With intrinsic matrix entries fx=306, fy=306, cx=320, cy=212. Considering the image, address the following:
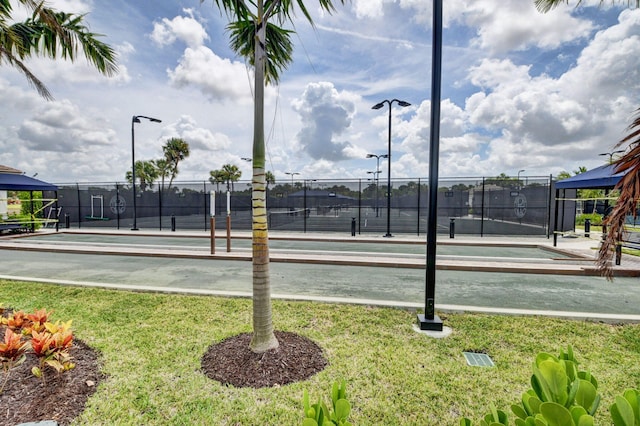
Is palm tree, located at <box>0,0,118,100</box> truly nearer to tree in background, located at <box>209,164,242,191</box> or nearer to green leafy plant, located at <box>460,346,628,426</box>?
green leafy plant, located at <box>460,346,628,426</box>

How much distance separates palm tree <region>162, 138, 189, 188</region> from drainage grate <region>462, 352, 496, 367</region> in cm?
4923

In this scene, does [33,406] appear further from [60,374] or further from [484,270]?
[484,270]

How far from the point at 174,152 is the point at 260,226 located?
49.3m

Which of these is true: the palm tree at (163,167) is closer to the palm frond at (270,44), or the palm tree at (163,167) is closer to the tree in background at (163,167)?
the tree in background at (163,167)

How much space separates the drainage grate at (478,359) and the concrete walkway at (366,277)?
4.51 feet

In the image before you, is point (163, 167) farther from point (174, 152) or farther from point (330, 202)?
point (330, 202)

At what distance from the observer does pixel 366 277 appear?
7555 mm

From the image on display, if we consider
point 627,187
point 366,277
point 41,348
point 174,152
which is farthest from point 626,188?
point 174,152

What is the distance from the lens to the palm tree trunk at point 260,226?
134 inches

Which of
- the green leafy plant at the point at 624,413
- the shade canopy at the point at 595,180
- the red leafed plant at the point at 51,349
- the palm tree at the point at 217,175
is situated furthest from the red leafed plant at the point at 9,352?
the palm tree at the point at 217,175

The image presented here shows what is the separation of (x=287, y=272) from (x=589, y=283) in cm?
704

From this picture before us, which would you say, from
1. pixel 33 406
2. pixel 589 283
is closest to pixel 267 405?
pixel 33 406

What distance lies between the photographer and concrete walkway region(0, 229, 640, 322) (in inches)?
217

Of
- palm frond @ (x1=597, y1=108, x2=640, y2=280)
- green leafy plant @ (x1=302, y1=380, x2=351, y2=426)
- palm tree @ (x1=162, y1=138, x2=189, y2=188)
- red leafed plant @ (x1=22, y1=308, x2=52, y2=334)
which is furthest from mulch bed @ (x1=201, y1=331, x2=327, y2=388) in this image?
palm tree @ (x1=162, y1=138, x2=189, y2=188)
